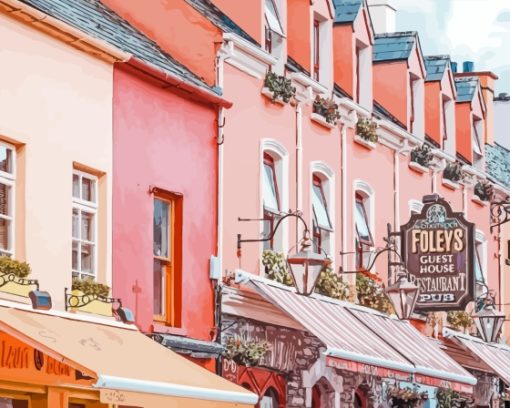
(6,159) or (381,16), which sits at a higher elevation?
(381,16)

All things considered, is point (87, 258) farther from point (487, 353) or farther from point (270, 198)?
point (487, 353)

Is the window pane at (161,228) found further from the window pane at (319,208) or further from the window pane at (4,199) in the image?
the window pane at (319,208)

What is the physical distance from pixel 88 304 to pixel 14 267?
1.88 m

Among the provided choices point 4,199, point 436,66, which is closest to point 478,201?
point 436,66

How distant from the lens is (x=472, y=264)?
1312 inches

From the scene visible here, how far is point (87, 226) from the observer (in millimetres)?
22766

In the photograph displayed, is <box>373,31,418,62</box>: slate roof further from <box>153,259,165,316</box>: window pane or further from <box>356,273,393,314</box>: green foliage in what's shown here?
<box>153,259,165,316</box>: window pane

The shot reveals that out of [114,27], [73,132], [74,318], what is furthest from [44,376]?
[114,27]

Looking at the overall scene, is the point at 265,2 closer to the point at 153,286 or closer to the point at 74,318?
the point at 153,286

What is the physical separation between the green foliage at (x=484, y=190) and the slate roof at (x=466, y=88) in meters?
2.06

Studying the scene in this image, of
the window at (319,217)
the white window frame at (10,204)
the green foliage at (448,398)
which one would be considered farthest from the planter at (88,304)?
the green foliage at (448,398)

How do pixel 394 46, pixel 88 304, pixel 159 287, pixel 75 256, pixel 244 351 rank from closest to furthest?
pixel 88 304 < pixel 75 256 < pixel 159 287 < pixel 244 351 < pixel 394 46

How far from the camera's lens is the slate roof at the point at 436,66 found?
128 feet

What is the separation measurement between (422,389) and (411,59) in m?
6.78
